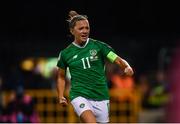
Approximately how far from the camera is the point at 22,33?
20.6 metres

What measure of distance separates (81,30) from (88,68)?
1.56ft

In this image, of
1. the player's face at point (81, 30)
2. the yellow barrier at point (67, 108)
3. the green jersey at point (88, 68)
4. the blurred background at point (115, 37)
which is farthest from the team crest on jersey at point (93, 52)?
the blurred background at point (115, 37)

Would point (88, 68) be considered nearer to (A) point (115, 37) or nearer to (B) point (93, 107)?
(B) point (93, 107)

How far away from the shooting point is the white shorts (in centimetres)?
995

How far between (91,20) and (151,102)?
8.12ft

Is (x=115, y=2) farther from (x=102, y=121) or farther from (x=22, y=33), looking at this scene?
(x=102, y=121)

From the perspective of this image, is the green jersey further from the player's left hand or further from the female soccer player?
the player's left hand

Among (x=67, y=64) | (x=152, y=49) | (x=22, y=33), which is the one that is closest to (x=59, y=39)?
(x=22, y=33)

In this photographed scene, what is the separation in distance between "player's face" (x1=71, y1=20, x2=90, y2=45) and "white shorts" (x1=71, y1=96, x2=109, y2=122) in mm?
722

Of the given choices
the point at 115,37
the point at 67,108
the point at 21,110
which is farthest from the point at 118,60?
the point at 115,37

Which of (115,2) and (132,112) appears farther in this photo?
(115,2)

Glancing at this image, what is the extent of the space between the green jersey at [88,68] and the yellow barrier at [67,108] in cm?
665

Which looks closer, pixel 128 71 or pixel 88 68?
pixel 128 71

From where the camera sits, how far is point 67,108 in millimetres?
16938
